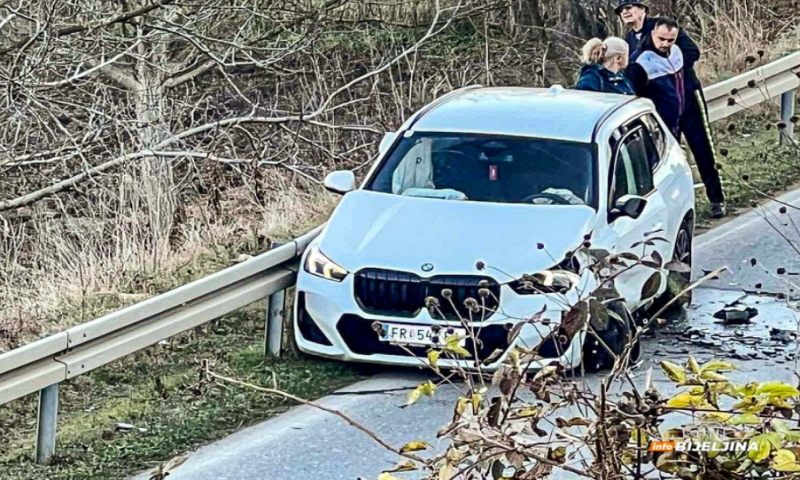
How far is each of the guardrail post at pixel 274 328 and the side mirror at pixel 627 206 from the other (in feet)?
6.71

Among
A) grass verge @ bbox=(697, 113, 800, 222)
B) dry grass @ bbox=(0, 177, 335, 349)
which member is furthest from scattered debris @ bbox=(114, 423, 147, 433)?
grass verge @ bbox=(697, 113, 800, 222)

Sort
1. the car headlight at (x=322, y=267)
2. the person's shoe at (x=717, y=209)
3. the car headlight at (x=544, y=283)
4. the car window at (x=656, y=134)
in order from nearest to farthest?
the car headlight at (x=544, y=283), the car headlight at (x=322, y=267), the car window at (x=656, y=134), the person's shoe at (x=717, y=209)

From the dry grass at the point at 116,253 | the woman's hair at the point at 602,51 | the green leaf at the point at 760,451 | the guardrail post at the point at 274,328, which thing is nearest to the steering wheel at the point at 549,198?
the guardrail post at the point at 274,328

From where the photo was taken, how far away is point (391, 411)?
7.83 m

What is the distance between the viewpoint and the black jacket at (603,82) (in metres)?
11.0

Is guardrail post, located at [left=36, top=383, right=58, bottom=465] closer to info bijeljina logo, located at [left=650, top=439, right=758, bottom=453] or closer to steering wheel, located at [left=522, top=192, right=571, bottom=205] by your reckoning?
steering wheel, located at [left=522, top=192, right=571, bottom=205]

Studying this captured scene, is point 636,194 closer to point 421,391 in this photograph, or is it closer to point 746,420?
point 421,391

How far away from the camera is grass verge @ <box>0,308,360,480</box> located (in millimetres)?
7129

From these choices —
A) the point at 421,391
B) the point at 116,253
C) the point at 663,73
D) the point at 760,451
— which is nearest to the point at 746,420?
the point at 760,451

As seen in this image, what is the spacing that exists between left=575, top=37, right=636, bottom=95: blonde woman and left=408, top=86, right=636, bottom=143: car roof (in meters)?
1.08

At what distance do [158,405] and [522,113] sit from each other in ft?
9.90

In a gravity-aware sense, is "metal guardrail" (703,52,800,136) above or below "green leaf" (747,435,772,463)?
below

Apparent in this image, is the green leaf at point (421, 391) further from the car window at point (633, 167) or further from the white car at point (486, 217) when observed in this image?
the car window at point (633, 167)

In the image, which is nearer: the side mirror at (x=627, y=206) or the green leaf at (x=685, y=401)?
the green leaf at (x=685, y=401)
